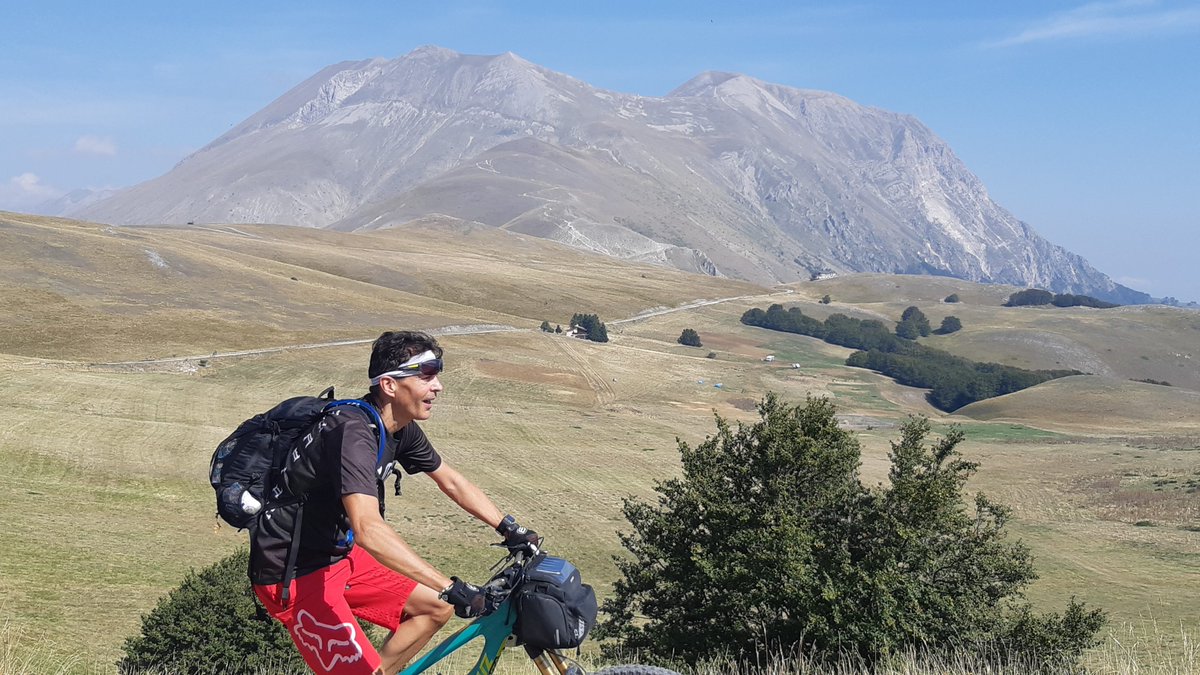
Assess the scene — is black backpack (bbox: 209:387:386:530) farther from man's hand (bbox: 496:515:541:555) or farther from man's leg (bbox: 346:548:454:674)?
man's hand (bbox: 496:515:541:555)

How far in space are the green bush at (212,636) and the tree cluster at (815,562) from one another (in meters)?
7.84

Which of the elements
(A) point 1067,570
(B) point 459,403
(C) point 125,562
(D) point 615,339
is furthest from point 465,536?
(D) point 615,339

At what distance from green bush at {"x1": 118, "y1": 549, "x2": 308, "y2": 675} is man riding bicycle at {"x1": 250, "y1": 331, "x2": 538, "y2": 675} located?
42.8 feet

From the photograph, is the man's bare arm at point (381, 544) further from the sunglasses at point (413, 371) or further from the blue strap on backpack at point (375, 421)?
the sunglasses at point (413, 371)

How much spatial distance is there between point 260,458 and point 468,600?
1.83m

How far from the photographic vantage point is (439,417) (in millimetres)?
79062

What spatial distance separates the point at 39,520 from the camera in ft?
121

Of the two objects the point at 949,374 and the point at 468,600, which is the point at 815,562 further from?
the point at 949,374

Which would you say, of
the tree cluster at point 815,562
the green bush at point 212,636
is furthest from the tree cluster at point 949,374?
the green bush at point 212,636

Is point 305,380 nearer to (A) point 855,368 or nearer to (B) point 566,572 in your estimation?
(B) point 566,572

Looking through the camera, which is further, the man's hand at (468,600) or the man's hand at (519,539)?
the man's hand at (519,539)

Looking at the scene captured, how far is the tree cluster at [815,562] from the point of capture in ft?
65.5

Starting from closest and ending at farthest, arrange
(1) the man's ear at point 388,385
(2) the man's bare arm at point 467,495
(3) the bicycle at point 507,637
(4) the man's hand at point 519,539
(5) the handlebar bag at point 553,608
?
(5) the handlebar bag at point 553,608
(3) the bicycle at point 507,637
(4) the man's hand at point 519,539
(1) the man's ear at point 388,385
(2) the man's bare arm at point 467,495

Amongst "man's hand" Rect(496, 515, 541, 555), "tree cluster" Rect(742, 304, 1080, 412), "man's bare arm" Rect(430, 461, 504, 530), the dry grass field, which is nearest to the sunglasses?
"man's bare arm" Rect(430, 461, 504, 530)
